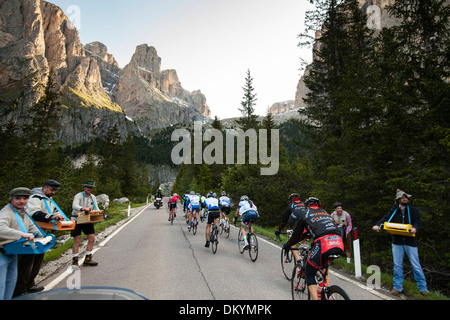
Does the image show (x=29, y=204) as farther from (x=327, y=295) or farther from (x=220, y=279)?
(x=327, y=295)

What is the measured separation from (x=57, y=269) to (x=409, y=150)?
37.0 feet

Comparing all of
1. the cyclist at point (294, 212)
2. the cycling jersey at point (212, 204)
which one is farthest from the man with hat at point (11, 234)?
the cycling jersey at point (212, 204)

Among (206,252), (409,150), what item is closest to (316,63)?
(409,150)

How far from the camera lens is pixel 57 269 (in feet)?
19.6

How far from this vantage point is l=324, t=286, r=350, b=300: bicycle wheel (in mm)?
3125

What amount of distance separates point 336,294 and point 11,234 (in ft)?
15.2

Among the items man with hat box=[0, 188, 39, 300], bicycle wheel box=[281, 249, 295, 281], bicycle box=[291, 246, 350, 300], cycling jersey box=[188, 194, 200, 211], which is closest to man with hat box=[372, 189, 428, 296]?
bicycle box=[291, 246, 350, 300]

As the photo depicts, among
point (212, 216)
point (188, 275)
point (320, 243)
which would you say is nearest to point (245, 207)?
point (212, 216)

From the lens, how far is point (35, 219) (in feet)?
14.3

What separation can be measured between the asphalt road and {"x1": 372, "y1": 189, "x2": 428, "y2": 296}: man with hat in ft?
2.18

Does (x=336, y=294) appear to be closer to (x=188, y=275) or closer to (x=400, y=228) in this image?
(x=400, y=228)

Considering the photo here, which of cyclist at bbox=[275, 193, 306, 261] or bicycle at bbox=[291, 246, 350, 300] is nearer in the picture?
bicycle at bbox=[291, 246, 350, 300]

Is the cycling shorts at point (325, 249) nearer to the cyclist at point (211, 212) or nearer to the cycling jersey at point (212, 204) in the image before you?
the cyclist at point (211, 212)

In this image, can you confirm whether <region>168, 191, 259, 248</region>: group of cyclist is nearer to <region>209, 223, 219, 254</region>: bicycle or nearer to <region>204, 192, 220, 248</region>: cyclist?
<region>204, 192, 220, 248</region>: cyclist
